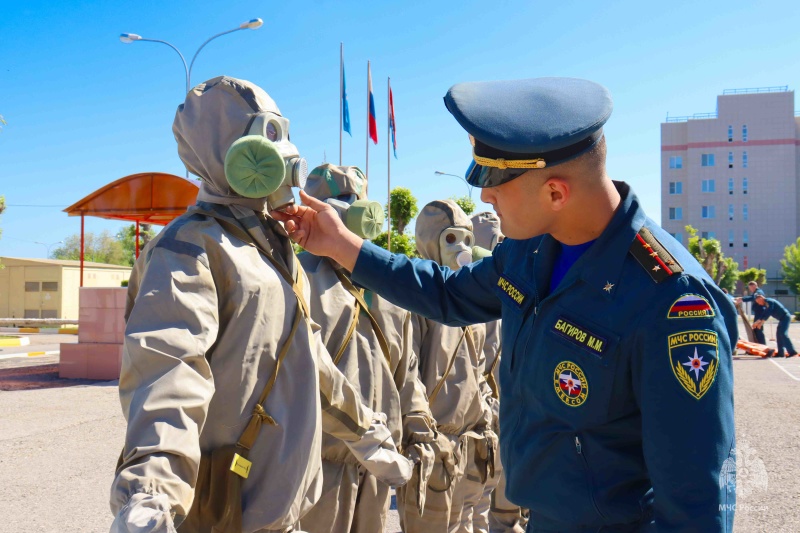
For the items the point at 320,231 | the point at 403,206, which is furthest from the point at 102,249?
the point at 320,231

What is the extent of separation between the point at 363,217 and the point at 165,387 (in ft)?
6.68

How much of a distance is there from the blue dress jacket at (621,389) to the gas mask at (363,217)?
1.76 meters

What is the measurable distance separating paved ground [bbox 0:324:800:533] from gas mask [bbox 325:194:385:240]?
8.03 feet

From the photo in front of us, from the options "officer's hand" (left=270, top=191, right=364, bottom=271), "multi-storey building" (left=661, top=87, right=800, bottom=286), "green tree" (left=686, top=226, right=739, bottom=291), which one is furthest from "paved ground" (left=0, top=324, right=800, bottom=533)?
"multi-storey building" (left=661, top=87, right=800, bottom=286)

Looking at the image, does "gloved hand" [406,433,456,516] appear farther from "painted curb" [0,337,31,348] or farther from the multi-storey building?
Result: the multi-storey building

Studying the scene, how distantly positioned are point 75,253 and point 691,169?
6524 cm

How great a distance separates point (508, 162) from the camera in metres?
1.93

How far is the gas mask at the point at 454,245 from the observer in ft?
17.7

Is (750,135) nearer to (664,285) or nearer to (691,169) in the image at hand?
(691,169)

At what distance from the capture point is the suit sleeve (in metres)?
2.52

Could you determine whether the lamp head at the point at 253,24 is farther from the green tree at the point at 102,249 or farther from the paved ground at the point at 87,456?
the green tree at the point at 102,249

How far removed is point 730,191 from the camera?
63125mm

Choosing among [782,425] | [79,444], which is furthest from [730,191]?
[79,444]

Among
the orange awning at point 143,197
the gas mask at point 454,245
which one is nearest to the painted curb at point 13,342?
the orange awning at point 143,197
